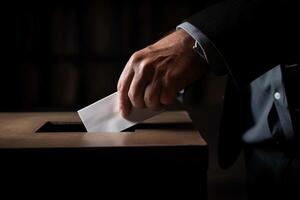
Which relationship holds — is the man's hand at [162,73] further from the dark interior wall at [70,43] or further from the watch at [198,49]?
the dark interior wall at [70,43]

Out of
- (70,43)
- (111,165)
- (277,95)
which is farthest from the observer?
(70,43)

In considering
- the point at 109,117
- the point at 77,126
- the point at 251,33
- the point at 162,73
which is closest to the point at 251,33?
the point at 251,33

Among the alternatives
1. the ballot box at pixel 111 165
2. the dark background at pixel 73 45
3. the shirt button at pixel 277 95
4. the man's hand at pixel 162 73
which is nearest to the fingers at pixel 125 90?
the man's hand at pixel 162 73

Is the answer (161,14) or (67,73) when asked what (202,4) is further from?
(67,73)

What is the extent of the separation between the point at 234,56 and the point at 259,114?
0.99 feet

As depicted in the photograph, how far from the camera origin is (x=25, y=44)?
7.14 feet

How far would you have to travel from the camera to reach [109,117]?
0.74 meters

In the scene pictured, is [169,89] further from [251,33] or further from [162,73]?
[251,33]

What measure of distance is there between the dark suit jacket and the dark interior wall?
156 centimetres

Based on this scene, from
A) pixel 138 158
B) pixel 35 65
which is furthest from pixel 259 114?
pixel 35 65

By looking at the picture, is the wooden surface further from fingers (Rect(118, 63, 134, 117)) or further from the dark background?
the dark background

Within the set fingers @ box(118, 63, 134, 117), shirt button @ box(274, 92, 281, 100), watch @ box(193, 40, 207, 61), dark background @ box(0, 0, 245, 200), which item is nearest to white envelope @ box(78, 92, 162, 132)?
fingers @ box(118, 63, 134, 117)

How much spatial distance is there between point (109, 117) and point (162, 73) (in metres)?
0.14

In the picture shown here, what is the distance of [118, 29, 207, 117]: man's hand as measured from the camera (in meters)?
0.66
